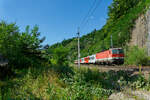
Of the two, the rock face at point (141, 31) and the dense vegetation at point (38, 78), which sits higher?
the rock face at point (141, 31)

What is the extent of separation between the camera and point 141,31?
17906mm

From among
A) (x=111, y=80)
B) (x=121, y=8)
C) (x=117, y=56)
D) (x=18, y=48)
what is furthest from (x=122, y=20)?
(x=18, y=48)

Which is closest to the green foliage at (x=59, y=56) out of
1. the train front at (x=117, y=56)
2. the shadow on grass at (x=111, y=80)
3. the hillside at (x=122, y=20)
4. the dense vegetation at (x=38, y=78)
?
the hillside at (x=122, y=20)

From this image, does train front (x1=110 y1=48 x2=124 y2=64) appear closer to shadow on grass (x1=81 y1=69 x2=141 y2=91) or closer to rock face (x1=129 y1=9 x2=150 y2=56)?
rock face (x1=129 y1=9 x2=150 y2=56)

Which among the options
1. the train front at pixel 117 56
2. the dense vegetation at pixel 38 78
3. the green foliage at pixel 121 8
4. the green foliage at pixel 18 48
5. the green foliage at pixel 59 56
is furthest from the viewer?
the green foliage at pixel 121 8

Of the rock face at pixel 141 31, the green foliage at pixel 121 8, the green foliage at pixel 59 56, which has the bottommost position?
the green foliage at pixel 59 56

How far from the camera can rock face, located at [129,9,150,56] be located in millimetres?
16156

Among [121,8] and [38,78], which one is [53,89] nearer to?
[38,78]

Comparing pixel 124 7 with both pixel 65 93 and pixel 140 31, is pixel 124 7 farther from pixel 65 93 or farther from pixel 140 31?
pixel 65 93

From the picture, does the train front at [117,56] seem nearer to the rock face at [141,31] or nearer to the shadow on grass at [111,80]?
the rock face at [141,31]

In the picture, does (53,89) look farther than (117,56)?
No

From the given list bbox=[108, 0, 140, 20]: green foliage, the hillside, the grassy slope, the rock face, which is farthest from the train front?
bbox=[108, 0, 140, 20]: green foliage

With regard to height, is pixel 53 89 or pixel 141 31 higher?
pixel 141 31

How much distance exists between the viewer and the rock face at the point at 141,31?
16.2 m
